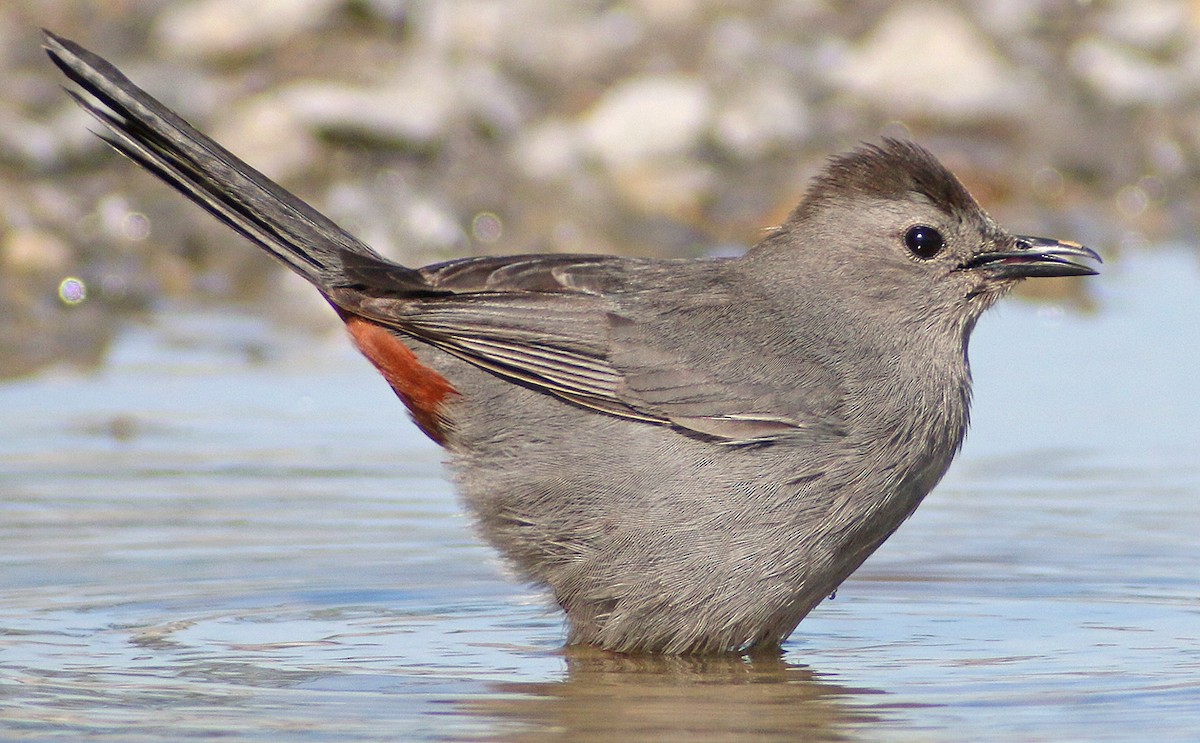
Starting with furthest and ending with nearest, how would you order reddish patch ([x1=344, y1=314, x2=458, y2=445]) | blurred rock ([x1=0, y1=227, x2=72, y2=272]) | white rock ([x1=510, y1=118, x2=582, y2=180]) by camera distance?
white rock ([x1=510, y1=118, x2=582, y2=180])
blurred rock ([x1=0, y1=227, x2=72, y2=272])
reddish patch ([x1=344, y1=314, x2=458, y2=445])

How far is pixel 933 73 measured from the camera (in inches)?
480

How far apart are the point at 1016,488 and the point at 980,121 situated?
591 cm

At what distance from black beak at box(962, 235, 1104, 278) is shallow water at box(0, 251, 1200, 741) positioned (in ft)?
2.95

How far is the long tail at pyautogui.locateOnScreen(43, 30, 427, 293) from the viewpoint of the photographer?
16.7 feet

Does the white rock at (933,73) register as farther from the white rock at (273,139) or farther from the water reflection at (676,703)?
the water reflection at (676,703)

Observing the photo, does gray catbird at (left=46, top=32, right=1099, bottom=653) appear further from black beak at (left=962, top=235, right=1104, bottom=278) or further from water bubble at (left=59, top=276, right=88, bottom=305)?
water bubble at (left=59, top=276, right=88, bottom=305)

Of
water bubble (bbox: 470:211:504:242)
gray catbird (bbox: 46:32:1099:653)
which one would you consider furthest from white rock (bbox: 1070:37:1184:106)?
gray catbird (bbox: 46:32:1099:653)

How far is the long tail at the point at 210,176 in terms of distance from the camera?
5102 mm

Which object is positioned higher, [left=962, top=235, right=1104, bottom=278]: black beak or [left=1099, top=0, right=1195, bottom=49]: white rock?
[left=1099, top=0, right=1195, bottom=49]: white rock

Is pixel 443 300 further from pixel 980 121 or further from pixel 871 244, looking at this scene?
pixel 980 121

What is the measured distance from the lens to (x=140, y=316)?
352 inches

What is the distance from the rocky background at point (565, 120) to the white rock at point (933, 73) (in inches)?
0.6

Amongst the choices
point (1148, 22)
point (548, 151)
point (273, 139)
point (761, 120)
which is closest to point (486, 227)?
point (548, 151)

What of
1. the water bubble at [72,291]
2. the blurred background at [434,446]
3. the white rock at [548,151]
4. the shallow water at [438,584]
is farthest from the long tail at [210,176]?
the white rock at [548,151]
